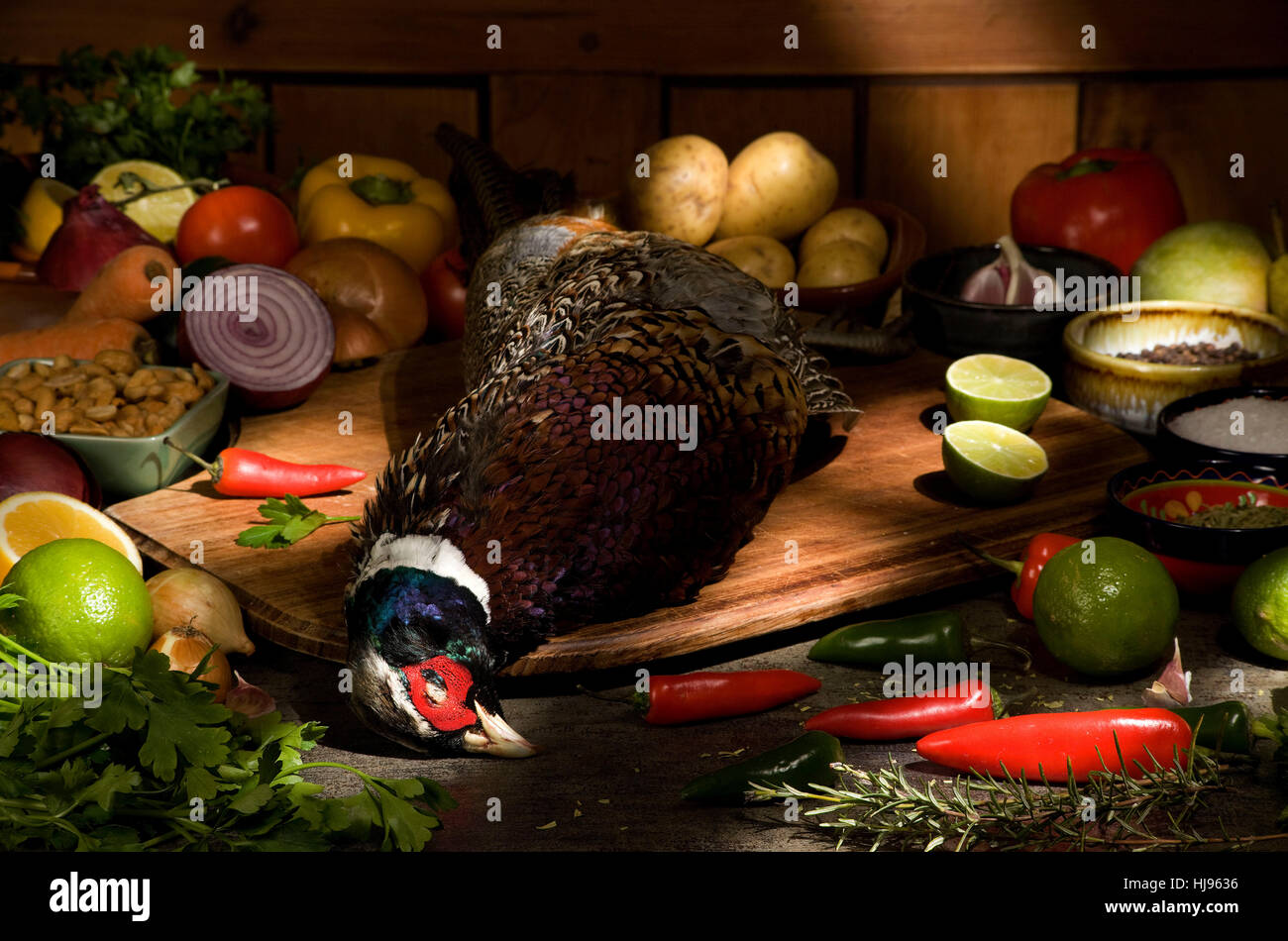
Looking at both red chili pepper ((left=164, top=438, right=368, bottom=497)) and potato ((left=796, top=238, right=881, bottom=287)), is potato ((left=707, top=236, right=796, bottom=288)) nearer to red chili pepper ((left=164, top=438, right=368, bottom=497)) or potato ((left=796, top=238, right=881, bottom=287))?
potato ((left=796, top=238, right=881, bottom=287))

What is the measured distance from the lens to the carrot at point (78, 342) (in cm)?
274

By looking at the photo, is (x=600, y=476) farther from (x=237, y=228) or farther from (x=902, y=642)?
(x=237, y=228)

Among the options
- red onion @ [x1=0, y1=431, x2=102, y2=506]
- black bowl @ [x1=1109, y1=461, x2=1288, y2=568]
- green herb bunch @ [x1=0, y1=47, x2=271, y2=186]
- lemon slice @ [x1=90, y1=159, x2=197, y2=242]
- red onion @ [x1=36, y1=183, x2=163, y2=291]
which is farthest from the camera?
green herb bunch @ [x1=0, y1=47, x2=271, y2=186]

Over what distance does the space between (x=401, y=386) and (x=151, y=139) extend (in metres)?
1.37

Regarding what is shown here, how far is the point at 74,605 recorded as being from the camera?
68.4 inches

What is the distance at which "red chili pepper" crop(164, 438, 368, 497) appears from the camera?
7.83ft

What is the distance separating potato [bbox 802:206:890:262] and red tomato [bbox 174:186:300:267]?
138cm

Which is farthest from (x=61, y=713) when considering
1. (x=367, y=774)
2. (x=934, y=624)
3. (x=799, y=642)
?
(x=934, y=624)

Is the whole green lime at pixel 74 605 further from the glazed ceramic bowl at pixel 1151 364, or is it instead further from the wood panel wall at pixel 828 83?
the wood panel wall at pixel 828 83

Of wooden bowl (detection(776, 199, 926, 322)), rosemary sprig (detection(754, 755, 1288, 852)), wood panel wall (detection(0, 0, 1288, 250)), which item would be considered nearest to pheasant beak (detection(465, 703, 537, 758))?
rosemary sprig (detection(754, 755, 1288, 852))

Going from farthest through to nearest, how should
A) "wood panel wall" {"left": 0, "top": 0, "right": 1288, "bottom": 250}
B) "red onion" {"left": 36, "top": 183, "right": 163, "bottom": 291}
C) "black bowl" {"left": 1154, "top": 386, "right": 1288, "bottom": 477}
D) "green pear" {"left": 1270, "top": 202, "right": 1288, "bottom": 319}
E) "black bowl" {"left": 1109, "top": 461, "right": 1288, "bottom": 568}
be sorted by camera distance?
1. "wood panel wall" {"left": 0, "top": 0, "right": 1288, "bottom": 250}
2. "red onion" {"left": 36, "top": 183, "right": 163, "bottom": 291}
3. "green pear" {"left": 1270, "top": 202, "right": 1288, "bottom": 319}
4. "black bowl" {"left": 1154, "top": 386, "right": 1288, "bottom": 477}
5. "black bowl" {"left": 1109, "top": 461, "right": 1288, "bottom": 568}

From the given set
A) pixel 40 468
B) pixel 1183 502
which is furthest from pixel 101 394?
pixel 1183 502

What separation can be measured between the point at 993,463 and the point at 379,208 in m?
1.95

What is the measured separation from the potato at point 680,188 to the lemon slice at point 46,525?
1740 millimetres
